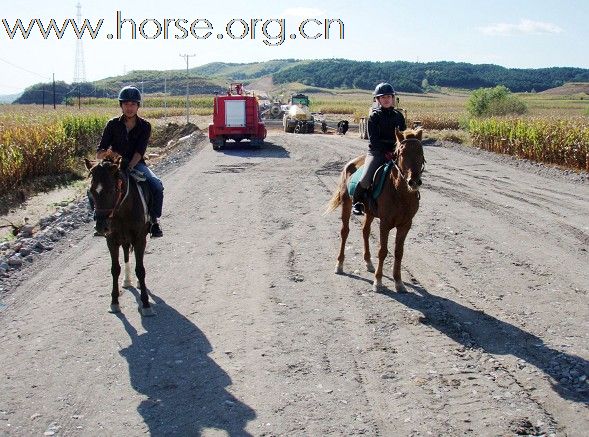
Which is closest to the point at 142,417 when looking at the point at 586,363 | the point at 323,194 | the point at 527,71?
the point at 586,363

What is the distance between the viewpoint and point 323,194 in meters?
16.8

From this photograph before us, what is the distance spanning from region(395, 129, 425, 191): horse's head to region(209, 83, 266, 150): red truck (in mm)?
22525

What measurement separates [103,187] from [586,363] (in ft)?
16.9

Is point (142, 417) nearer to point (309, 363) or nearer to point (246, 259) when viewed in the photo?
point (309, 363)

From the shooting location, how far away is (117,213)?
7.69 m

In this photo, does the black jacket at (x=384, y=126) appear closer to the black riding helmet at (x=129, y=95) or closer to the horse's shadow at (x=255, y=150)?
the black riding helmet at (x=129, y=95)

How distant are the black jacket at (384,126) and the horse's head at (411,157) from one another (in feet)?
2.96

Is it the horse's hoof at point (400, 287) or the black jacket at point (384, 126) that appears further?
the black jacket at point (384, 126)

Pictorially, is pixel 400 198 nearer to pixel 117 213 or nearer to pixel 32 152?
pixel 117 213

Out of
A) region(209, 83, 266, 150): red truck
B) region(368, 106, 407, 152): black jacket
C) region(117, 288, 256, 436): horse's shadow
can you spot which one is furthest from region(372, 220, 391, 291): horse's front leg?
region(209, 83, 266, 150): red truck

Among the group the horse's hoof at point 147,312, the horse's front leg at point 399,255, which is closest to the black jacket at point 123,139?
the horse's hoof at point 147,312

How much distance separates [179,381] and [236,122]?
25.1 metres

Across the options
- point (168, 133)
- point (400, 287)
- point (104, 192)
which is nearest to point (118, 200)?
point (104, 192)

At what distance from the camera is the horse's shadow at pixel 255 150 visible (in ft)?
89.0
